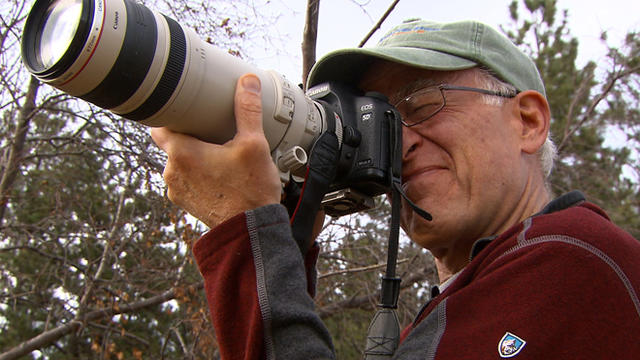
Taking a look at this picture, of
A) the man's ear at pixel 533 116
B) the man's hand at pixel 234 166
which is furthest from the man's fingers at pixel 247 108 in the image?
the man's ear at pixel 533 116

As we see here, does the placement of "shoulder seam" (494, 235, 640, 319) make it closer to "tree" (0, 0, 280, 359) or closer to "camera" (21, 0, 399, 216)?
"camera" (21, 0, 399, 216)

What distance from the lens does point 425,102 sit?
1.54m

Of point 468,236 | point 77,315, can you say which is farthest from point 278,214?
point 77,315

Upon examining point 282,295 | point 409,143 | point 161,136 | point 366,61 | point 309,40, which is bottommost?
point 282,295

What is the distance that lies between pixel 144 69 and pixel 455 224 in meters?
0.82

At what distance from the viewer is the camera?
40.5 inches

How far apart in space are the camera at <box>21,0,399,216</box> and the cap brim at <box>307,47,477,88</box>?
0.59 feet

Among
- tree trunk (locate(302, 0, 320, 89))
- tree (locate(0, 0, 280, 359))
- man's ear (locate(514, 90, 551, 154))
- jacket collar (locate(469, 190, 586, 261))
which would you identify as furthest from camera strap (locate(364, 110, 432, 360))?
tree (locate(0, 0, 280, 359))

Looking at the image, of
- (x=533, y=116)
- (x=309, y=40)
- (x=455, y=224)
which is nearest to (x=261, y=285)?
(x=455, y=224)

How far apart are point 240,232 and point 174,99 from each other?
30 cm

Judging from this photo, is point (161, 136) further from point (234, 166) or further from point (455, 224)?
point (455, 224)

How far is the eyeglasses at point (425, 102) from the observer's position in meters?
1.51

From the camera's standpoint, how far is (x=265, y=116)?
1.23 m

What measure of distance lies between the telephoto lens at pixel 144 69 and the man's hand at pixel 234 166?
0.11 ft
